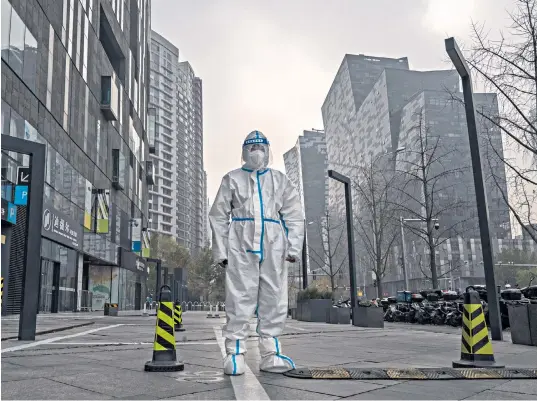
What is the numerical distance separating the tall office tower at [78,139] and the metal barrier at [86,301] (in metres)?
0.15

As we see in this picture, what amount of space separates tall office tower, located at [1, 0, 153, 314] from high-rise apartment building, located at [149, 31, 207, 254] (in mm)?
69075

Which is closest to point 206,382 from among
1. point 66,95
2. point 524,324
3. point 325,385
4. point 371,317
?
point 325,385

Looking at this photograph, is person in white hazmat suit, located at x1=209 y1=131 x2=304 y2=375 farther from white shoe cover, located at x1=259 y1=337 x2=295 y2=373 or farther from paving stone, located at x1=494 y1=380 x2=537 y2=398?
paving stone, located at x1=494 y1=380 x2=537 y2=398

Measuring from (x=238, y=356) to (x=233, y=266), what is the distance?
79 cm

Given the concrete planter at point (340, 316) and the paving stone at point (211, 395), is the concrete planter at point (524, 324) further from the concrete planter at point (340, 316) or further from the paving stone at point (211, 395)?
the concrete planter at point (340, 316)

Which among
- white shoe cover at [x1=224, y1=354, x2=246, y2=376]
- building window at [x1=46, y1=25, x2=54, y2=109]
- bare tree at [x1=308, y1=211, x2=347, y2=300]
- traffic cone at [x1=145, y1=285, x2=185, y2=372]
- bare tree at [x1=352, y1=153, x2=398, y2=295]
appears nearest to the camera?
white shoe cover at [x1=224, y1=354, x2=246, y2=376]

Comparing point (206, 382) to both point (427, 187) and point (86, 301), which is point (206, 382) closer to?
point (427, 187)

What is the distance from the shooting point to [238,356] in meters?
4.39

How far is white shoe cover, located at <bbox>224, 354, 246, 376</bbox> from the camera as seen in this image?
4266 mm

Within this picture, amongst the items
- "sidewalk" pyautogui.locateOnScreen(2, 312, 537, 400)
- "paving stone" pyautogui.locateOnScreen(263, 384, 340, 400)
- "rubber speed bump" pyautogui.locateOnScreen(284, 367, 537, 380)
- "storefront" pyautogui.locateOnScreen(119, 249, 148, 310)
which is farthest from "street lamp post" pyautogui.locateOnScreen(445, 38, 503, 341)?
"storefront" pyautogui.locateOnScreen(119, 249, 148, 310)

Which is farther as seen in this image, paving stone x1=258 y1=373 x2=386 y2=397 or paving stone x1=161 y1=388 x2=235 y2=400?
paving stone x1=258 y1=373 x2=386 y2=397

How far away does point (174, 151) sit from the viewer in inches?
5133

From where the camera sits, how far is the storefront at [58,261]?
24.6 meters

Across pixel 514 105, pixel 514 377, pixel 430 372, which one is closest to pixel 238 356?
pixel 430 372
